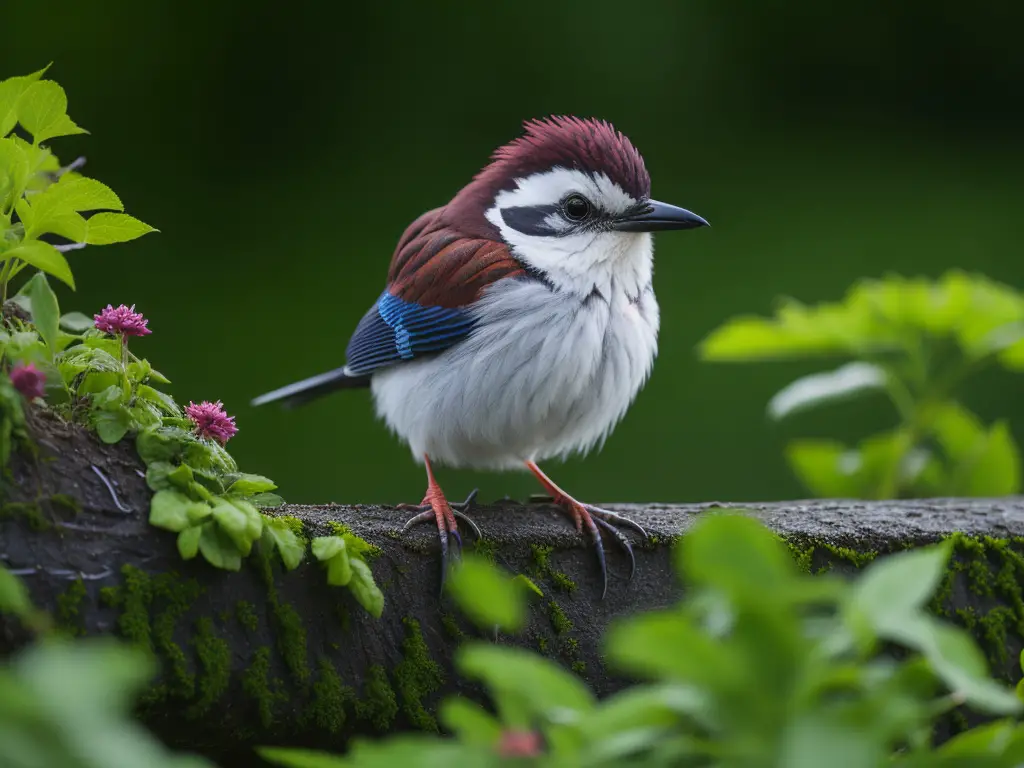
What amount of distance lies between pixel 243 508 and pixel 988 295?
1.98 metres

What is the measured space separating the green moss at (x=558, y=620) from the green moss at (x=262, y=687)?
542mm

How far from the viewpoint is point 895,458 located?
3068mm

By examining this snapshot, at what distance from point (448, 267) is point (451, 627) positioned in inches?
41.4

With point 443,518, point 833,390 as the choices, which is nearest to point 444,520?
point 443,518

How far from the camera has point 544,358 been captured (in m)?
2.49

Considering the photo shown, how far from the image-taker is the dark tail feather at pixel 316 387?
3057 mm

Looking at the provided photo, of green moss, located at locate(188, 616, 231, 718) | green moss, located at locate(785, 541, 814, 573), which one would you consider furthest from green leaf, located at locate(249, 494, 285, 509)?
green moss, located at locate(785, 541, 814, 573)

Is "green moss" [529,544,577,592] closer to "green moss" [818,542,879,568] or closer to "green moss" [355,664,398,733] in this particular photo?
"green moss" [355,664,398,733]

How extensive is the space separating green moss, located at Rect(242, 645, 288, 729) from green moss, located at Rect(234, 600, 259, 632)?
0.04 metres

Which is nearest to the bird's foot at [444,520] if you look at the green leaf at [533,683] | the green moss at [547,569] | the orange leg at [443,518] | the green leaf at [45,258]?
the orange leg at [443,518]

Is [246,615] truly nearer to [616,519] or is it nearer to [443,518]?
[443,518]

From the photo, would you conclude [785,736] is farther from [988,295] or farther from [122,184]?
[122,184]

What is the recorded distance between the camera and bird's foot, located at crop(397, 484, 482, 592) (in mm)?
2010

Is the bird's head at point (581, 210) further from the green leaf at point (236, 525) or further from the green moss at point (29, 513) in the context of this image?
Answer: the green moss at point (29, 513)
